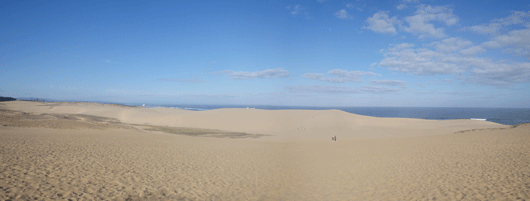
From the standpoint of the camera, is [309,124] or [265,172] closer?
[265,172]

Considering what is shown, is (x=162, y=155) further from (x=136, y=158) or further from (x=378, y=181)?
(x=378, y=181)

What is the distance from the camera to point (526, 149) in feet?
41.4

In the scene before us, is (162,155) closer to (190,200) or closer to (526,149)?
(190,200)

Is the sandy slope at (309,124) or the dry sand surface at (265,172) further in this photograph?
the sandy slope at (309,124)

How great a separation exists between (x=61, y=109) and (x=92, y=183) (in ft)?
207

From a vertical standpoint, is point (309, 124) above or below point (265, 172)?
above

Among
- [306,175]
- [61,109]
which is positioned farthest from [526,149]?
[61,109]

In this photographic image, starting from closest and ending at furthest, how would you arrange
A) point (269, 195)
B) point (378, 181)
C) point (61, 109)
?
point (269, 195)
point (378, 181)
point (61, 109)

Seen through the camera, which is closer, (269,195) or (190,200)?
(190,200)

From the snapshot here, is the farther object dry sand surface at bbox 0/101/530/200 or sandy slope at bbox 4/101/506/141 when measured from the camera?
sandy slope at bbox 4/101/506/141

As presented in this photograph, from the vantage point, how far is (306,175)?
40.0ft

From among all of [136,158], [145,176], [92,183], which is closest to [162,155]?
[136,158]

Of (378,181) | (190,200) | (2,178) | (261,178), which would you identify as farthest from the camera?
(261,178)

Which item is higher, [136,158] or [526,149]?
[526,149]
